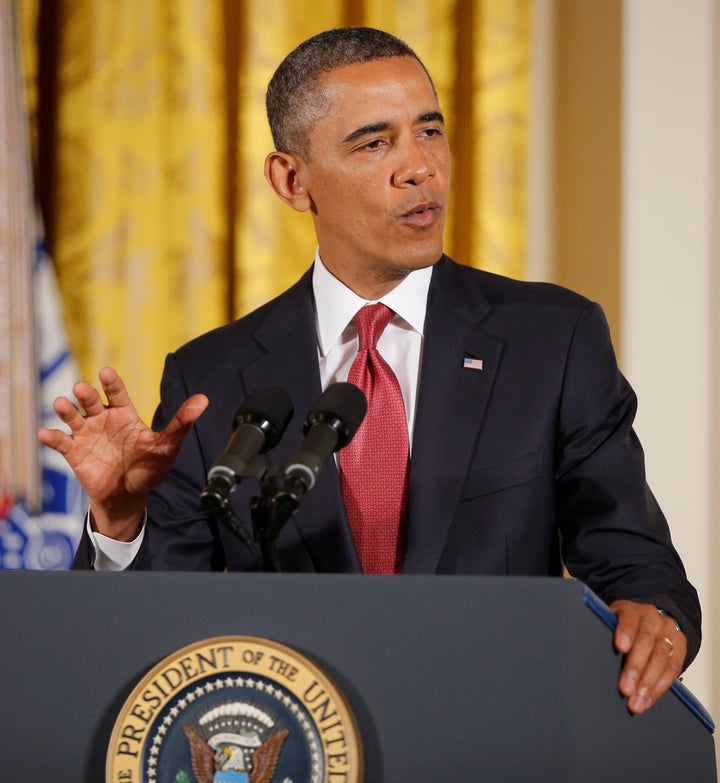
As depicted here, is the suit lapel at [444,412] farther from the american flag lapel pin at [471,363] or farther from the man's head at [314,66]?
the man's head at [314,66]

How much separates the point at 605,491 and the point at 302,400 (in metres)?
0.47

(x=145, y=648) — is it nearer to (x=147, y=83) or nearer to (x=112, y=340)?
(x=112, y=340)

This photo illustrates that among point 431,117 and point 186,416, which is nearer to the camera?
point 186,416

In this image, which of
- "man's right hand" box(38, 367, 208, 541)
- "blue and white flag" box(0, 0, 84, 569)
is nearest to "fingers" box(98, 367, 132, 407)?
"man's right hand" box(38, 367, 208, 541)

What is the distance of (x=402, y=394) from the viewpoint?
5.79 ft

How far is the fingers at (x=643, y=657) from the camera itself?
1.05 m

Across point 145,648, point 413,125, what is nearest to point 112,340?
point 413,125

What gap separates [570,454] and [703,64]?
1281 mm

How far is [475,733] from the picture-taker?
1.00 metres

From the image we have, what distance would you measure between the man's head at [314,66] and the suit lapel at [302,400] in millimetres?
250

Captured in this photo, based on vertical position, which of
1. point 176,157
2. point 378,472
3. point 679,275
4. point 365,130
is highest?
point 365,130

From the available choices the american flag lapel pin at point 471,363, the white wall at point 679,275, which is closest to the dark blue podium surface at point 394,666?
the american flag lapel pin at point 471,363

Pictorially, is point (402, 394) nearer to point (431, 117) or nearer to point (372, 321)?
point (372, 321)

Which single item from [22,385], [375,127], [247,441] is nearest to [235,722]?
[247,441]
